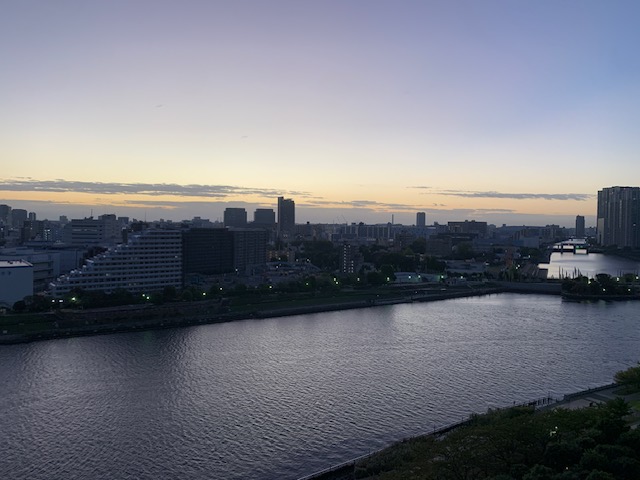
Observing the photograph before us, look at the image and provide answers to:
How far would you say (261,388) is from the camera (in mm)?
5695

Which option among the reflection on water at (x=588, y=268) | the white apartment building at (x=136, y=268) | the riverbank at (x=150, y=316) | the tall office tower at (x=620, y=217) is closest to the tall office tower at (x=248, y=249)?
the white apartment building at (x=136, y=268)

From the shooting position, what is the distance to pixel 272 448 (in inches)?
169

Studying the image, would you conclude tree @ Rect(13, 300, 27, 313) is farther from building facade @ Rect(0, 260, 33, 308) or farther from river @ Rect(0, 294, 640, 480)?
river @ Rect(0, 294, 640, 480)

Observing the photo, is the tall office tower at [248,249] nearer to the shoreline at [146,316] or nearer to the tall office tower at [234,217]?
the shoreline at [146,316]

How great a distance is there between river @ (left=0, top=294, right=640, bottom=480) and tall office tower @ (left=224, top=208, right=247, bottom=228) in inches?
1019

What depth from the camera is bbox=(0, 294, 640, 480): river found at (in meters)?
4.20

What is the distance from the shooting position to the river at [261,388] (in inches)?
165

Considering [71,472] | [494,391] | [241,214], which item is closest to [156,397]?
[71,472]

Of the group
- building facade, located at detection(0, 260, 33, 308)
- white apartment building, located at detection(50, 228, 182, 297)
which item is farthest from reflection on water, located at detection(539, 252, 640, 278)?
building facade, located at detection(0, 260, 33, 308)

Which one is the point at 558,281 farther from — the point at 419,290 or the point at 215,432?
the point at 215,432

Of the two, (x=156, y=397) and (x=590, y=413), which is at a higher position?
(x=590, y=413)

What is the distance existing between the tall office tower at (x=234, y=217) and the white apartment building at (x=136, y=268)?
76.0 feet

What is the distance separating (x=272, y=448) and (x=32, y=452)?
5.60 ft

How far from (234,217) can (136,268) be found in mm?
24010
